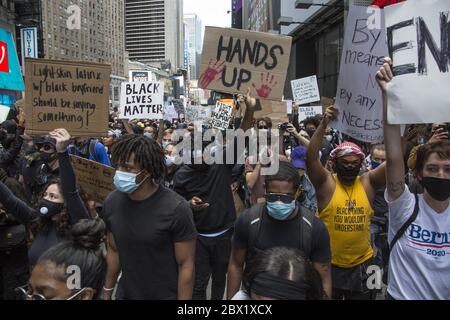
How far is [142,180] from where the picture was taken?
2816 millimetres

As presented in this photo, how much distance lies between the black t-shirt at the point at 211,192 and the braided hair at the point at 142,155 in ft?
4.11

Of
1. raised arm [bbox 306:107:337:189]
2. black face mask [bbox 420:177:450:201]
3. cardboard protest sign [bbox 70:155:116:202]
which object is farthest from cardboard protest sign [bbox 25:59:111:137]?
black face mask [bbox 420:177:450:201]

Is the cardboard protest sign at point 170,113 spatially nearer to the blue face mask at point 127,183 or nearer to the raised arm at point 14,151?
the raised arm at point 14,151

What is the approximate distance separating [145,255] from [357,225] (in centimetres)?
160

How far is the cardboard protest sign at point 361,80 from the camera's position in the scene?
11.5 ft

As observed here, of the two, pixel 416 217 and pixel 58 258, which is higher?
pixel 416 217

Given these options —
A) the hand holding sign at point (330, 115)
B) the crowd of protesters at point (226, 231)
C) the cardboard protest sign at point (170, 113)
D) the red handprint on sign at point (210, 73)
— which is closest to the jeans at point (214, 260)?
the crowd of protesters at point (226, 231)

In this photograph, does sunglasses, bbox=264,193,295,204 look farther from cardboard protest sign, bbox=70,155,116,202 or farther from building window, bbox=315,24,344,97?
building window, bbox=315,24,344,97

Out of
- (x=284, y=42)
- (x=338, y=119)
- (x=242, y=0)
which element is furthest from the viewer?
(x=242, y=0)

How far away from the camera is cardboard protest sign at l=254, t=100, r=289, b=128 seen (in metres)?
7.34

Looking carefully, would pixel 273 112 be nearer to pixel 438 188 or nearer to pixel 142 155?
pixel 142 155

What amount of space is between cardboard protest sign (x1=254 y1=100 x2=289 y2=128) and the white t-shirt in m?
4.97
